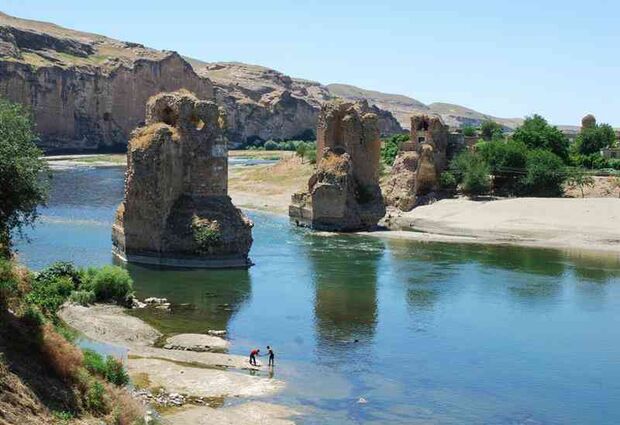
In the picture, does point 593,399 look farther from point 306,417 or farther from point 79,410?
point 79,410

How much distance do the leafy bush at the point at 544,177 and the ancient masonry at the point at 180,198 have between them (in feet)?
128

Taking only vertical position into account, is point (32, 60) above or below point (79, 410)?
above

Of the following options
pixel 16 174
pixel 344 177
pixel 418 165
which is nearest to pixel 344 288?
pixel 344 177

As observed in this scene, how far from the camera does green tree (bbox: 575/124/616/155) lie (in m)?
107

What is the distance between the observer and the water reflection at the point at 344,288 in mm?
39281

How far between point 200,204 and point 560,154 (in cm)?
5474

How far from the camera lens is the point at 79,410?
22.2m

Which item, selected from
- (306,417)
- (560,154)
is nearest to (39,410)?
(306,417)

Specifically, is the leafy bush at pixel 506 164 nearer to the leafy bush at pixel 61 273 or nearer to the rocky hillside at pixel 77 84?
the leafy bush at pixel 61 273

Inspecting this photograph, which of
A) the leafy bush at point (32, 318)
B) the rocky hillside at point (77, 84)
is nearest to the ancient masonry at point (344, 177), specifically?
the leafy bush at point (32, 318)

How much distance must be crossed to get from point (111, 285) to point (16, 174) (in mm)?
14067

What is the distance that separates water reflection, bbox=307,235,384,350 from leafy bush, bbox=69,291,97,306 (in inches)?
401

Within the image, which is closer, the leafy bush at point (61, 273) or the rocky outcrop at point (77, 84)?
the leafy bush at point (61, 273)

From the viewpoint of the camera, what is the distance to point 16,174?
91.4 ft
